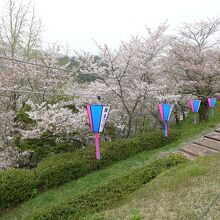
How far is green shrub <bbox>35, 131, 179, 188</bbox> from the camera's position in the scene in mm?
7258

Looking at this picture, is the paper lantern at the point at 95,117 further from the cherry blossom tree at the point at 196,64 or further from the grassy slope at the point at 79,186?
the cherry blossom tree at the point at 196,64

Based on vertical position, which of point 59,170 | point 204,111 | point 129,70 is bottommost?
point 59,170

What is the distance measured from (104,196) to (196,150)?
13.1ft

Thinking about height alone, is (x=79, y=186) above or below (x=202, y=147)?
below

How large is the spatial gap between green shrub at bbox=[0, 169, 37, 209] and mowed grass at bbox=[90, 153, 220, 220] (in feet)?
9.33

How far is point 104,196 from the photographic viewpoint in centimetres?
578

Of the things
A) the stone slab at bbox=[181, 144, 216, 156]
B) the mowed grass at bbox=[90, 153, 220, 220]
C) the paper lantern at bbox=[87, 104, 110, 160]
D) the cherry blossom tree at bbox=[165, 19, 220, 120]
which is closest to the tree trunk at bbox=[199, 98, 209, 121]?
the cherry blossom tree at bbox=[165, 19, 220, 120]

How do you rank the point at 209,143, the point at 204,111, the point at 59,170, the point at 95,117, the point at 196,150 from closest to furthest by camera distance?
the point at 95,117 → the point at 59,170 → the point at 196,150 → the point at 209,143 → the point at 204,111

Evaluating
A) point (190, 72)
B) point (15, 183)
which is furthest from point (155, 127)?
point (15, 183)

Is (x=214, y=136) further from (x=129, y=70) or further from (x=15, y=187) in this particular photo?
(x=15, y=187)

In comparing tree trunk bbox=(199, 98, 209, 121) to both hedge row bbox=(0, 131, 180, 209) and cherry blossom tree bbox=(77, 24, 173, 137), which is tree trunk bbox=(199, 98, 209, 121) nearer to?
cherry blossom tree bbox=(77, 24, 173, 137)

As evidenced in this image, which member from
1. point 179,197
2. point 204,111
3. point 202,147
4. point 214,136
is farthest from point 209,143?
point 204,111

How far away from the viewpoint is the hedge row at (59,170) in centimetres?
668

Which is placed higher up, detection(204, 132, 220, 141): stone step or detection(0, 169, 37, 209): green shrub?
detection(204, 132, 220, 141): stone step
